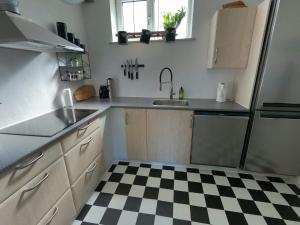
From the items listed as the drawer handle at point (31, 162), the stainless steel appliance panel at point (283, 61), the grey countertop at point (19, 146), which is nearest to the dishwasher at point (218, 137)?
the stainless steel appliance panel at point (283, 61)

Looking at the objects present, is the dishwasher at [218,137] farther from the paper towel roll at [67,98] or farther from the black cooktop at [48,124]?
the paper towel roll at [67,98]

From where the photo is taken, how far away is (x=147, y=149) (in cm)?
203

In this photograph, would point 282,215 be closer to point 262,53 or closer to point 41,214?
point 262,53

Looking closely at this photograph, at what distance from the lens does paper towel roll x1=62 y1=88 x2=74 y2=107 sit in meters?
1.81

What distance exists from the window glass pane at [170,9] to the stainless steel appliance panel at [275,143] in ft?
4.68

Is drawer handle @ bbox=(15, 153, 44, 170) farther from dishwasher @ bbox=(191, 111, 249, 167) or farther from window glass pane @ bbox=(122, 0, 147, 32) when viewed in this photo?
window glass pane @ bbox=(122, 0, 147, 32)

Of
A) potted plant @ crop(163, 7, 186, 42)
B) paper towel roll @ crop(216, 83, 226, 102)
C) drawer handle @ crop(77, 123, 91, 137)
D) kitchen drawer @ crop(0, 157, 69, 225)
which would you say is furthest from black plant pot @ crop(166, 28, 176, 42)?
kitchen drawer @ crop(0, 157, 69, 225)

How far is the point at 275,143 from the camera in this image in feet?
5.38

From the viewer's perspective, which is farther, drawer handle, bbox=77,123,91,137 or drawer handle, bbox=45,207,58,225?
drawer handle, bbox=77,123,91,137

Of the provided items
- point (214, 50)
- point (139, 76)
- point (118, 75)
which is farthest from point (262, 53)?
point (118, 75)

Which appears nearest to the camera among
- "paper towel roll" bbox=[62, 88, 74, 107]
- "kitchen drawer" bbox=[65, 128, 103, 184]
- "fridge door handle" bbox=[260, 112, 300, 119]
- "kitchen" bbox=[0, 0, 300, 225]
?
"kitchen" bbox=[0, 0, 300, 225]

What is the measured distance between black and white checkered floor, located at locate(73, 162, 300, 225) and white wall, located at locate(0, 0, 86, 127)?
1056 millimetres

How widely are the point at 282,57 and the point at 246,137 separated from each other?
87 centimetres

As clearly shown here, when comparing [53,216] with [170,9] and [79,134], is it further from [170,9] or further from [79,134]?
[170,9]
